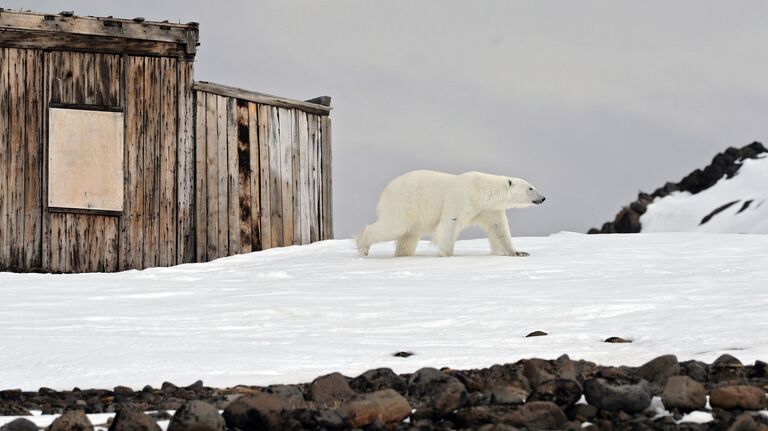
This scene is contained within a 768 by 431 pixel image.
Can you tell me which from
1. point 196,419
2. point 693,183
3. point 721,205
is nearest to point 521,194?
point 196,419

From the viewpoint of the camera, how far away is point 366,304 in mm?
7488

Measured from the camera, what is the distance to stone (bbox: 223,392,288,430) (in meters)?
3.63

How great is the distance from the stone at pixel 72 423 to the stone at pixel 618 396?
179 cm

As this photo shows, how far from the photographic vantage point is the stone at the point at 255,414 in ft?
11.9

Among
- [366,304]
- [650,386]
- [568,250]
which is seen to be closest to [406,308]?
[366,304]

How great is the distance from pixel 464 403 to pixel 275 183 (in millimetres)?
11093

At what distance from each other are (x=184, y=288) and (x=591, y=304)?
12.5 ft

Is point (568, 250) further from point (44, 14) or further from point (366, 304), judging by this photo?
point (44, 14)

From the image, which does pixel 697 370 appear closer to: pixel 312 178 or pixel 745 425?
pixel 745 425

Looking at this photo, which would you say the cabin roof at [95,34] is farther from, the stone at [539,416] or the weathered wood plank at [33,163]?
the stone at [539,416]

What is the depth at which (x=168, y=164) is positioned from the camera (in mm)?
13727

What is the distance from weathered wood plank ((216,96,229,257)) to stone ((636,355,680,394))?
33.1 ft

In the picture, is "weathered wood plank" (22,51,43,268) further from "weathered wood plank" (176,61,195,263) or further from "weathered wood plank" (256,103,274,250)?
"weathered wood plank" (256,103,274,250)

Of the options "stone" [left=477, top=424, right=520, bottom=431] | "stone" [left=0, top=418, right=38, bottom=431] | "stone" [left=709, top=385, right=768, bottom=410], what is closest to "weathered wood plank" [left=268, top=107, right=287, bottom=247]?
"stone" [left=0, top=418, right=38, bottom=431]
